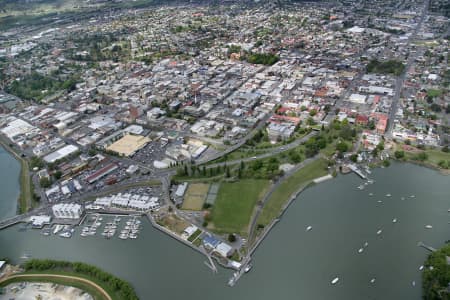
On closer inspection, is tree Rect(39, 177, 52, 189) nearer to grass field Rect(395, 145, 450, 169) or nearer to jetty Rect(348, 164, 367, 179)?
jetty Rect(348, 164, 367, 179)

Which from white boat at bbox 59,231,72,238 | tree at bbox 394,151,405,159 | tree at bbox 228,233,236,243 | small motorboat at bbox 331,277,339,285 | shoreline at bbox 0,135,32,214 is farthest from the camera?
tree at bbox 394,151,405,159

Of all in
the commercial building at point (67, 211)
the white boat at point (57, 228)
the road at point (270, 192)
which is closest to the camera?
the road at point (270, 192)

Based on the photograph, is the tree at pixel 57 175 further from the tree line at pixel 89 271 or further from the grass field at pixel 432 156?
the grass field at pixel 432 156

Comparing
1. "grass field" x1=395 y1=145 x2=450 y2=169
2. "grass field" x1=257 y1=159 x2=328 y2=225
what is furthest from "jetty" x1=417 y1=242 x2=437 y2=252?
"grass field" x1=395 y1=145 x2=450 y2=169

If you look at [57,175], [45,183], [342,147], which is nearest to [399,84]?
[342,147]

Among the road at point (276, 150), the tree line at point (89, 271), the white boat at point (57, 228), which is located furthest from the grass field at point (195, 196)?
the white boat at point (57, 228)

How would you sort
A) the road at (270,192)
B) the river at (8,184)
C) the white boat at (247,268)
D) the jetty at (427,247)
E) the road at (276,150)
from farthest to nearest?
the road at (276,150) < the river at (8,184) < the road at (270,192) < the jetty at (427,247) < the white boat at (247,268)

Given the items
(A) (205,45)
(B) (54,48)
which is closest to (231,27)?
(A) (205,45)
